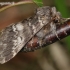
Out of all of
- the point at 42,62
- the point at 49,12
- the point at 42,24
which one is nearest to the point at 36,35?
the point at 42,24

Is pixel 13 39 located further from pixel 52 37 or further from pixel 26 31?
pixel 52 37

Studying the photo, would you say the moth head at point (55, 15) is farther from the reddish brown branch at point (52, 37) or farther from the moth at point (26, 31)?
the reddish brown branch at point (52, 37)

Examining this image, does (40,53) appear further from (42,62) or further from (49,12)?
(49,12)

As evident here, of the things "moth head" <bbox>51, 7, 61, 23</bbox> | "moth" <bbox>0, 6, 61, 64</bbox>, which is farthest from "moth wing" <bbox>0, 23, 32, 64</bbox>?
"moth head" <bbox>51, 7, 61, 23</bbox>

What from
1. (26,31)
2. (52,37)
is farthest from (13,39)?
(52,37)

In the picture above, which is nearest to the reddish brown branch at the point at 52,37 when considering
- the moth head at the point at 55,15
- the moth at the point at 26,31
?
the moth at the point at 26,31

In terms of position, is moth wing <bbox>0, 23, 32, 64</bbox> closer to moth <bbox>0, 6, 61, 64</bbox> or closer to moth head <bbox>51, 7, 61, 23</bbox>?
moth <bbox>0, 6, 61, 64</bbox>

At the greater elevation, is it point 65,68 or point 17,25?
point 17,25
